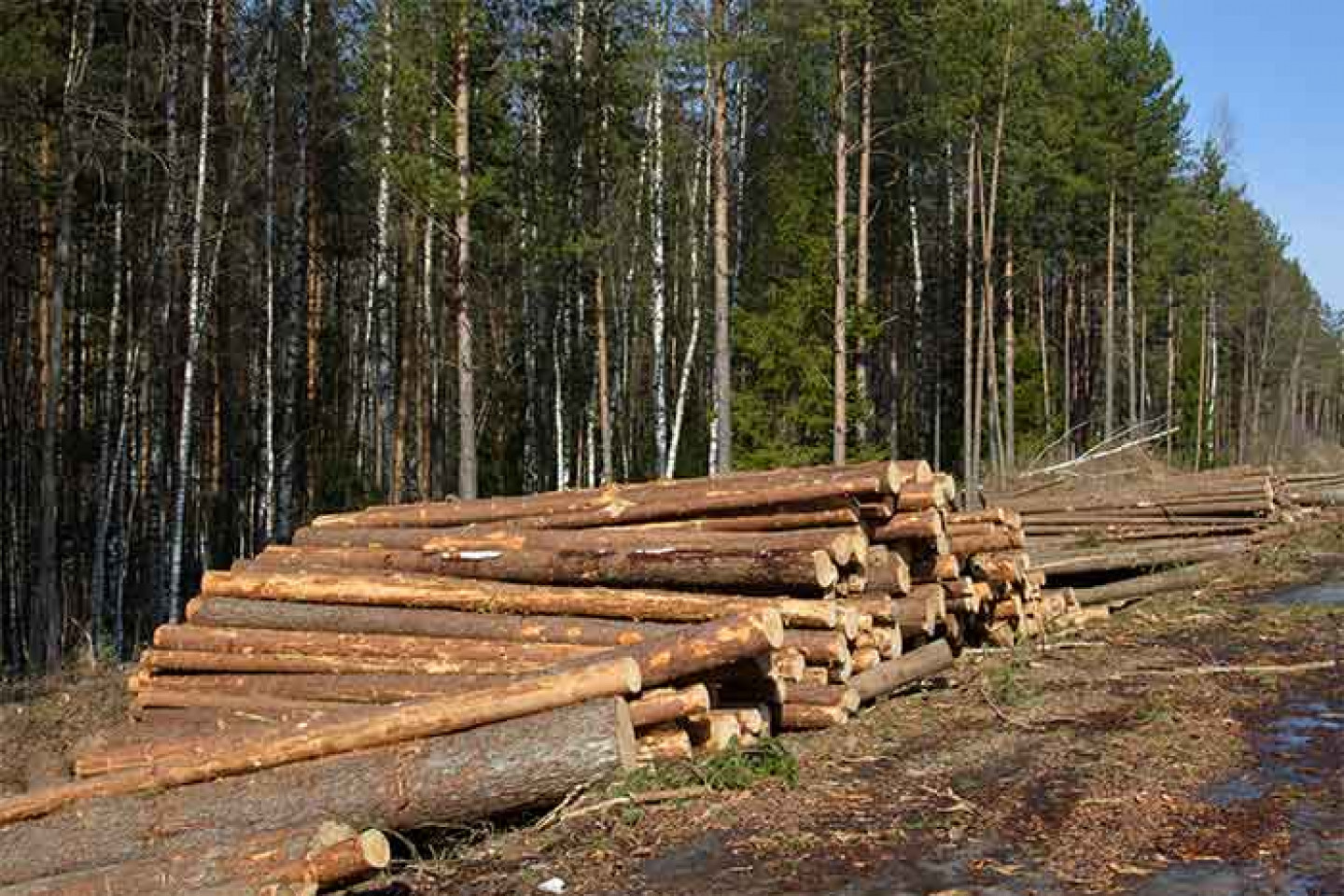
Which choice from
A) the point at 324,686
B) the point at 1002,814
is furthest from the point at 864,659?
the point at 324,686

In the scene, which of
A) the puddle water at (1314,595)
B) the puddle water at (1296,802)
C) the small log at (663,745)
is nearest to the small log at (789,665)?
the small log at (663,745)

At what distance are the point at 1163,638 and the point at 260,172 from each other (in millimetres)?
15857

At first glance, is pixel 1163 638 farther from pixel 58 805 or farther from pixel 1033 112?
pixel 1033 112

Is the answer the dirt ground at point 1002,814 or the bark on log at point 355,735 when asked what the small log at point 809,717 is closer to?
the dirt ground at point 1002,814

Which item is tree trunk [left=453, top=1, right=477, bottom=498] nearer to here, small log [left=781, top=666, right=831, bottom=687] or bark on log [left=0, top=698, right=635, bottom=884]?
small log [left=781, top=666, right=831, bottom=687]

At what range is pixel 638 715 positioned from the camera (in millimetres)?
6867

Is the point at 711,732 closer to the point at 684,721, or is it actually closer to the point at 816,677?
the point at 684,721

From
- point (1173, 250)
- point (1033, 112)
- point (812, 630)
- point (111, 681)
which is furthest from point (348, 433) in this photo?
point (1173, 250)

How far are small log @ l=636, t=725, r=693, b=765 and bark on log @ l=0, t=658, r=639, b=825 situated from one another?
23.2 inches

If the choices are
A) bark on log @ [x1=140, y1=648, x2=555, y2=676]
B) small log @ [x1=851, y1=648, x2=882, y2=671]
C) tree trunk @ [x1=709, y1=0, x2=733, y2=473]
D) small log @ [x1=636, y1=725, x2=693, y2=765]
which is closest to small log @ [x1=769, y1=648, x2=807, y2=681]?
small log @ [x1=851, y1=648, x2=882, y2=671]

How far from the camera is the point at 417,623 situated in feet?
29.0

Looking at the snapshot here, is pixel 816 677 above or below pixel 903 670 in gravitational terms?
above

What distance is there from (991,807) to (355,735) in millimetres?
3364

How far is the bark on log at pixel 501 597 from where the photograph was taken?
27.1 ft
